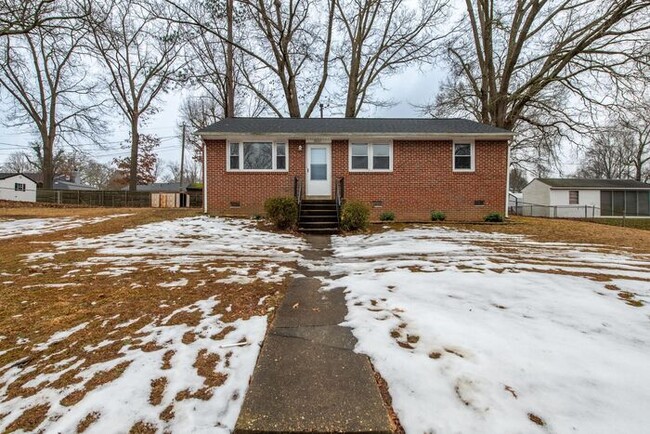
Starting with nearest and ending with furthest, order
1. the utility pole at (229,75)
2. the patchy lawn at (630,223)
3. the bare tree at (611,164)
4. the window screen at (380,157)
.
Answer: the window screen at (380,157) < the patchy lawn at (630,223) < the utility pole at (229,75) < the bare tree at (611,164)

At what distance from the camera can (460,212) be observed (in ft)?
39.3

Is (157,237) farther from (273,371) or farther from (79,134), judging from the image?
(79,134)

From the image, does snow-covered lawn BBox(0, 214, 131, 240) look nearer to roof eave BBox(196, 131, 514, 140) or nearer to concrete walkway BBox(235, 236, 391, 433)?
roof eave BBox(196, 131, 514, 140)

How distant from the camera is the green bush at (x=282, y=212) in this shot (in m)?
9.21

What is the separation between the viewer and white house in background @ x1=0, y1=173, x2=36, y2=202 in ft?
97.2

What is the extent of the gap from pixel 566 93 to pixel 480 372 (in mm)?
19864

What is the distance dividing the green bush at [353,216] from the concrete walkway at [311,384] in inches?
243

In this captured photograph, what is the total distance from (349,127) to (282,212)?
216 inches

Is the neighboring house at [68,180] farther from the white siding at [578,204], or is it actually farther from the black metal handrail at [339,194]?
the white siding at [578,204]

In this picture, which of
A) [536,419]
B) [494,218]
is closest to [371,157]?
[494,218]

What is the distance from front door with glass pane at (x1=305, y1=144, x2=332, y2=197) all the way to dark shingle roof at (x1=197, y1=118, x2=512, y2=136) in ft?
2.25

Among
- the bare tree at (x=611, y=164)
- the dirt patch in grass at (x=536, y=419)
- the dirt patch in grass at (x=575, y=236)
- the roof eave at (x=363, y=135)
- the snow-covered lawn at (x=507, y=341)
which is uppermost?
the bare tree at (x=611, y=164)

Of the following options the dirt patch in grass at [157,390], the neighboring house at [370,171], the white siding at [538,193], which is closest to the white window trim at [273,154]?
the neighboring house at [370,171]

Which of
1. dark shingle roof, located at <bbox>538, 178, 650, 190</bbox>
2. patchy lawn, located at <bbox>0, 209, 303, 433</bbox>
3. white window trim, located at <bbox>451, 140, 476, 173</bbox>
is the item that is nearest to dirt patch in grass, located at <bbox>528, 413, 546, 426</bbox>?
patchy lawn, located at <bbox>0, 209, 303, 433</bbox>
